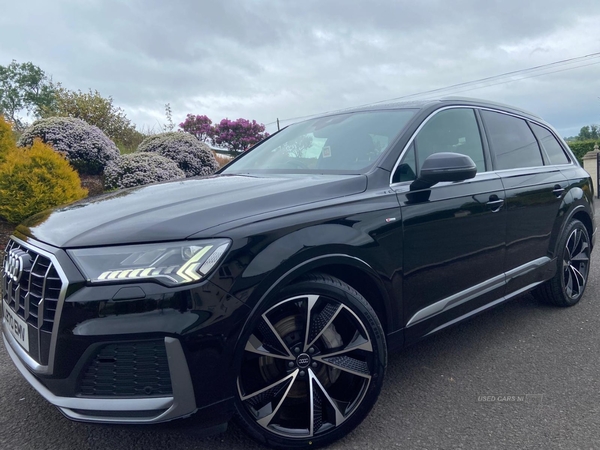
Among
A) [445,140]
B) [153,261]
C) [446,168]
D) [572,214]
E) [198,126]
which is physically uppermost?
[198,126]

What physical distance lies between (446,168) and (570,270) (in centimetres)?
241

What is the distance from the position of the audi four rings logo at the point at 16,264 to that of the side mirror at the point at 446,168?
6.47ft

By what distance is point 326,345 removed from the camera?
2191 mm

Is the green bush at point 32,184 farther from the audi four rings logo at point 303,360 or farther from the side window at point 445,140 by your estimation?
the audi four rings logo at point 303,360

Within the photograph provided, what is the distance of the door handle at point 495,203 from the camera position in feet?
10.2

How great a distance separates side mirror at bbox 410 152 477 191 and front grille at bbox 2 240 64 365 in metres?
1.84

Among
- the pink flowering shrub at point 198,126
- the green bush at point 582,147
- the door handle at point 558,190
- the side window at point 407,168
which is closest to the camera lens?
the side window at point 407,168

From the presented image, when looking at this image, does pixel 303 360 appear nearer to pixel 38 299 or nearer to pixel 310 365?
pixel 310 365

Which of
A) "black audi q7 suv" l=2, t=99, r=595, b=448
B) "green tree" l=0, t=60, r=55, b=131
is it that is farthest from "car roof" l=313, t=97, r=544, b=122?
"green tree" l=0, t=60, r=55, b=131

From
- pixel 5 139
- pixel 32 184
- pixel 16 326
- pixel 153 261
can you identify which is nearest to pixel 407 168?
pixel 153 261

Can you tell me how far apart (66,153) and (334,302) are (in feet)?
23.4

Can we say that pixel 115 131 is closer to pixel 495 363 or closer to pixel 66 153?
pixel 66 153

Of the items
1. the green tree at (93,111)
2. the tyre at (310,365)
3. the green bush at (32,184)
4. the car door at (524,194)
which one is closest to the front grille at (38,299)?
the tyre at (310,365)

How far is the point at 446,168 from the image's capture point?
100 inches
